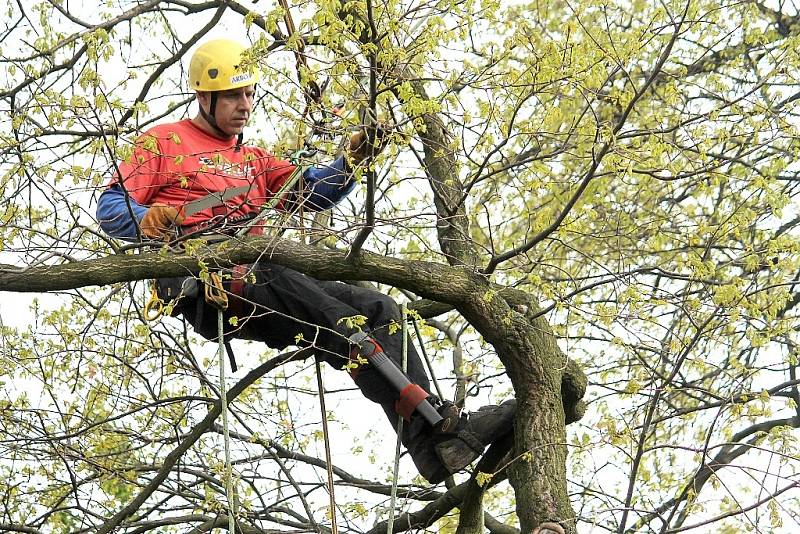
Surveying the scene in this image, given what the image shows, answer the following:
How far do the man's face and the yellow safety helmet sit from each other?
39mm

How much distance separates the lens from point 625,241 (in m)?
8.37

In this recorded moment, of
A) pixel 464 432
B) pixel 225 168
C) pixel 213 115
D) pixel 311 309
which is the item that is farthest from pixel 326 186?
pixel 464 432

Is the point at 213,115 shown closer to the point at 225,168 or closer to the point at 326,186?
the point at 326,186

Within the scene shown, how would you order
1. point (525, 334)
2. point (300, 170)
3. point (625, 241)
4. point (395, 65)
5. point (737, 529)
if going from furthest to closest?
point (625, 241)
point (737, 529)
point (525, 334)
point (300, 170)
point (395, 65)

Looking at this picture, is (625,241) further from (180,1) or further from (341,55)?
(341,55)

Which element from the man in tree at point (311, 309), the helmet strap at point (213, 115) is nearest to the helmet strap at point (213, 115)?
the helmet strap at point (213, 115)

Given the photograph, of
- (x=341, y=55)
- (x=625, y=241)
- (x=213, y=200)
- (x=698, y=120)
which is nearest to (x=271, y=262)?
(x=213, y=200)

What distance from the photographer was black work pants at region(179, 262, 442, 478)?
18.0 ft

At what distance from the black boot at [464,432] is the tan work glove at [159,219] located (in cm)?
132

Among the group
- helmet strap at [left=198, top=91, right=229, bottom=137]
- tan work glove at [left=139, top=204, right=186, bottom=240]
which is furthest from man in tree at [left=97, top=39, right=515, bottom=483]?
helmet strap at [left=198, top=91, right=229, bottom=137]

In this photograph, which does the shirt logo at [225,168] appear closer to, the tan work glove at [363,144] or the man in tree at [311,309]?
the man in tree at [311,309]

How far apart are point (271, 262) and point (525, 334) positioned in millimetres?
1037

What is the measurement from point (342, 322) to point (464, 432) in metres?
0.66

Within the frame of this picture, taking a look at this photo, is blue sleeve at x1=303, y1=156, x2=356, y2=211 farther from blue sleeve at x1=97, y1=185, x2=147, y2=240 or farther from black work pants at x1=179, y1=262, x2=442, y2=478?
blue sleeve at x1=97, y1=185, x2=147, y2=240
